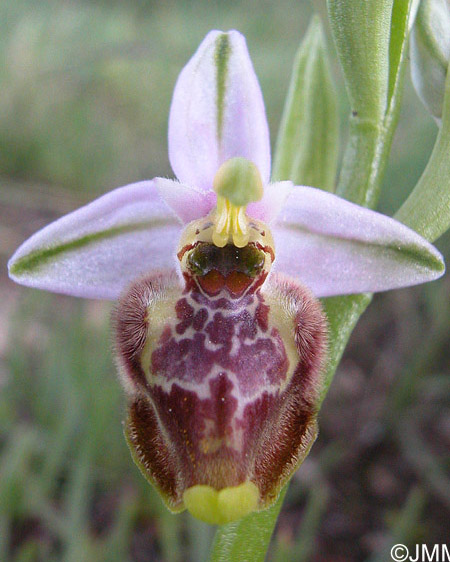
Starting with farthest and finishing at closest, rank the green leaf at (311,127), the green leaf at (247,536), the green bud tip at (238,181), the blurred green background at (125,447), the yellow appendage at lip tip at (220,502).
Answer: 1. the blurred green background at (125,447)
2. the green leaf at (311,127)
3. the green leaf at (247,536)
4. the green bud tip at (238,181)
5. the yellow appendage at lip tip at (220,502)

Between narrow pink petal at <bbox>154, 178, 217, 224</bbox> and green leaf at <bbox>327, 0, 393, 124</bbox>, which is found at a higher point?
green leaf at <bbox>327, 0, 393, 124</bbox>

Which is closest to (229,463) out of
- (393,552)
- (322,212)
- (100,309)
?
(322,212)

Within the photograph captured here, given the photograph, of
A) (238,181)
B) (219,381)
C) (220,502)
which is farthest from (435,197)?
(220,502)

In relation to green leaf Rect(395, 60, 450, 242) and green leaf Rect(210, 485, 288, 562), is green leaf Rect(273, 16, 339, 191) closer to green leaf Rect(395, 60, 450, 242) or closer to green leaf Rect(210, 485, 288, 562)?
green leaf Rect(395, 60, 450, 242)

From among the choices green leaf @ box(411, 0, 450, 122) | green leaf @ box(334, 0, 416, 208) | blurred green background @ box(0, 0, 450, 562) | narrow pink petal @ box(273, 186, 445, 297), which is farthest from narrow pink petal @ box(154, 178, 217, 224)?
blurred green background @ box(0, 0, 450, 562)

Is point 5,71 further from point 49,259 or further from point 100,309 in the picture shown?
point 49,259

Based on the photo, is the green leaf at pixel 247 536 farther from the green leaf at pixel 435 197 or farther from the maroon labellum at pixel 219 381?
the green leaf at pixel 435 197

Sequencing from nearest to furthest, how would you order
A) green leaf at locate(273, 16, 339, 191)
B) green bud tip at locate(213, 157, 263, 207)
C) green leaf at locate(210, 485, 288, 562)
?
green bud tip at locate(213, 157, 263, 207) → green leaf at locate(210, 485, 288, 562) → green leaf at locate(273, 16, 339, 191)

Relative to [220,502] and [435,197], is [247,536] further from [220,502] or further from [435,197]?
[435,197]

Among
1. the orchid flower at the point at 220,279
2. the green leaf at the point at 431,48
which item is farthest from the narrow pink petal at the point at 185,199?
the green leaf at the point at 431,48
